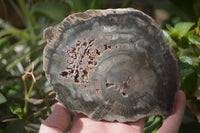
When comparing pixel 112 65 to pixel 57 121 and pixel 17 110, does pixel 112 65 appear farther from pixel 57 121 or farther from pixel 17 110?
pixel 17 110

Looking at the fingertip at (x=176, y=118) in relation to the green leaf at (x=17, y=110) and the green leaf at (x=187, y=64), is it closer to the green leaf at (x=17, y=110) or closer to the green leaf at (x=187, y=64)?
the green leaf at (x=187, y=64)

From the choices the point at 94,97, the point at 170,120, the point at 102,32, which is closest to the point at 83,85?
the point at 94,97

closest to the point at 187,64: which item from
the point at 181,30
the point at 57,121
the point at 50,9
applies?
the point at 181,30

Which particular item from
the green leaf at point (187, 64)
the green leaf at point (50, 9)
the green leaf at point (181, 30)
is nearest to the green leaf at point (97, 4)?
the green leaf at point (50, 9)

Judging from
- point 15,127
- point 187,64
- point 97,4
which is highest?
point 97,4

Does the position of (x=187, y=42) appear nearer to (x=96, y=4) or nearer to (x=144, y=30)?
(x=144, y=30)

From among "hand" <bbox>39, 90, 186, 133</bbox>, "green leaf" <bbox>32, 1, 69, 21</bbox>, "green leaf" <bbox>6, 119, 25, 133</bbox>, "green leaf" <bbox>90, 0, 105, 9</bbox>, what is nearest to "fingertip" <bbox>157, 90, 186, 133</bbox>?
"hand" <bbox>39, 90, 186, 133</bbox>
